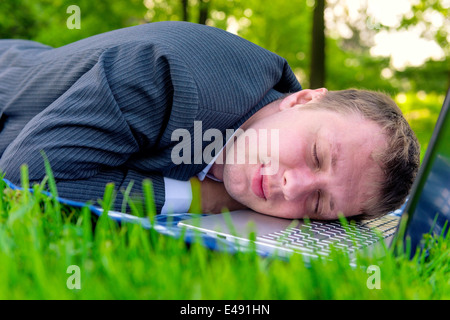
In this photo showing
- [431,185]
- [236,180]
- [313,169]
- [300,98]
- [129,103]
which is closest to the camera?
[431,185]

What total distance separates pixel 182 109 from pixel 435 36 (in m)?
12.2

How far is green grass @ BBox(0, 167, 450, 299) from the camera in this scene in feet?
2.90

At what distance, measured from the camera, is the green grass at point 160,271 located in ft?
2.90

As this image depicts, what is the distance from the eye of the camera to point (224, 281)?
2.99 feet

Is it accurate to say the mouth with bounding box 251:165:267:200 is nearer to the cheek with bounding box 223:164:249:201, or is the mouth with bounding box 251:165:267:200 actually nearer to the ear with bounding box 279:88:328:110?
the cheek with bounding box 223:164:249:201

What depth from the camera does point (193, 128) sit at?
6.15ft

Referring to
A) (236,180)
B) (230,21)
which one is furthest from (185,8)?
(236,180)

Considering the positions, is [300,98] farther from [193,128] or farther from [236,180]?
[193,128]

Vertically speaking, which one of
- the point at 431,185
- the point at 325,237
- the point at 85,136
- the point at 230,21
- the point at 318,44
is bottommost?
the point at 325,237

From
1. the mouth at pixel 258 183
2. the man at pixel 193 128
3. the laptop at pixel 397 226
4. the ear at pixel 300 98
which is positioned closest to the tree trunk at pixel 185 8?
the man at pixel 193 128

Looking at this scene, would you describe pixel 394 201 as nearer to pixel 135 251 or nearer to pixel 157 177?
pixel 157 177

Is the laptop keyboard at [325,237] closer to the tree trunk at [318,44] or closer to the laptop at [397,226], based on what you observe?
the laptop at [397,226]

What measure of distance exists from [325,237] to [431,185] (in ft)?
1.58

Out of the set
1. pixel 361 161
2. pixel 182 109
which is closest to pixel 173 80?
pixel 182 109
